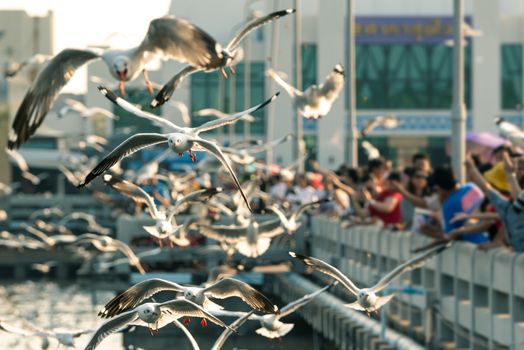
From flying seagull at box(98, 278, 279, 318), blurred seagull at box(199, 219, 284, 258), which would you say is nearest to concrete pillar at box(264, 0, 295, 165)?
blurred seagull at box(199, 219, 284, 258)

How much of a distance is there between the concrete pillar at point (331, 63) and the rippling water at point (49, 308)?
15.7m

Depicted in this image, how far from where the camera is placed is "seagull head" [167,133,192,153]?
13109 millimetres

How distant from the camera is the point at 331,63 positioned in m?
79.5

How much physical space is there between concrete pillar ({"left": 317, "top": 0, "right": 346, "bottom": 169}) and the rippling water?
51.6 ft

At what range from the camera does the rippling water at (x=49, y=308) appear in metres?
40.4

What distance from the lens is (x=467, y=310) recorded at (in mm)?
18672

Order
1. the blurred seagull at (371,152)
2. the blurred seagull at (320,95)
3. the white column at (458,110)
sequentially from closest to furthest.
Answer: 1. the blurred seagull at (320,95)
2. the white column at (458,110)
3. the blurred seagull at (371,152)

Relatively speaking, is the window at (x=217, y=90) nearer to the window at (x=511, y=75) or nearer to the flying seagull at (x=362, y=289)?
the window at (x=511, y=75)

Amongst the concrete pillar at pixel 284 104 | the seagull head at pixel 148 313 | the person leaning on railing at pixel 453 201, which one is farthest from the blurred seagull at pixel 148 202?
the concrete pillar at pixel 284 104

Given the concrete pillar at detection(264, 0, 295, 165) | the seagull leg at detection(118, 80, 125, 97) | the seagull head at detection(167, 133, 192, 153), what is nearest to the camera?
the seagull head at detection(167, 133, 192, 153)

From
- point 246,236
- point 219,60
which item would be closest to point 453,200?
point 246,236

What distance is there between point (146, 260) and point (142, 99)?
5256cm

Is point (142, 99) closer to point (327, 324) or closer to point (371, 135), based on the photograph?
point (371, 135)

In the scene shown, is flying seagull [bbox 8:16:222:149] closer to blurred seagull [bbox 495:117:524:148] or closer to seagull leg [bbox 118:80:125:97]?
seagull leg [bbox 118:80:125:97]
